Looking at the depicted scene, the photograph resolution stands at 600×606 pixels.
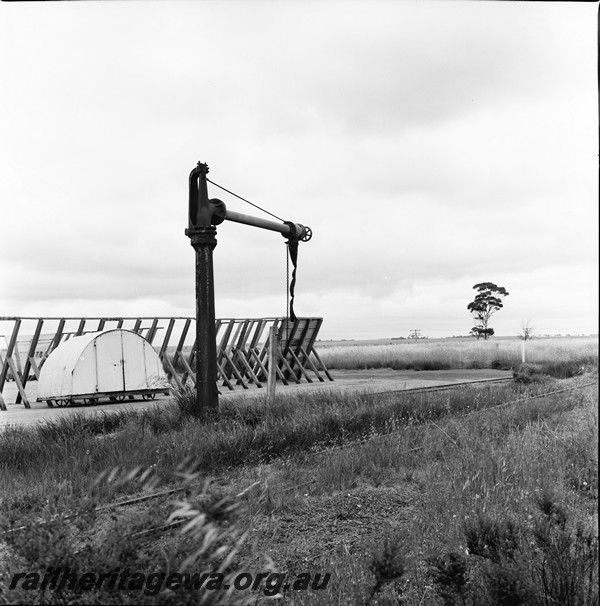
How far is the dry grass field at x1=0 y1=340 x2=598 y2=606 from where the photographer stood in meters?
2.57

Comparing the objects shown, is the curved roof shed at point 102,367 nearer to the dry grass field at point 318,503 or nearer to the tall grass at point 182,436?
the tall grass at point 182,436

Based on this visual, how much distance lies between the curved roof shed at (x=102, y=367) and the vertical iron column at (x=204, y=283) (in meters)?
4.84

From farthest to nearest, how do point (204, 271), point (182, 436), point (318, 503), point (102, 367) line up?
point (102, 367) → point (204, 271) → point (182, 436) → point (318, 503)

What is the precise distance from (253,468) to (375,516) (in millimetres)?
1754

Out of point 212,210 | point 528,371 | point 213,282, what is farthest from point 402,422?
point 528,371

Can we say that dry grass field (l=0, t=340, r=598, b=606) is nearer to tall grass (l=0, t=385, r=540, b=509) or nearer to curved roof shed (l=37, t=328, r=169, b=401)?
tall grass (l=0, t=385, r=540, b=509)

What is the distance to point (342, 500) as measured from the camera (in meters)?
5.32

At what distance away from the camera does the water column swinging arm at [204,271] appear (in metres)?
9.31

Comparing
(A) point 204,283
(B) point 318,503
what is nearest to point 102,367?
(A) point 204,283

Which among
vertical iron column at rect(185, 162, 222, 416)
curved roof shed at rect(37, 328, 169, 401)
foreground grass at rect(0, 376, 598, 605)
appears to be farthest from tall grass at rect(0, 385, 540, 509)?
curved roof shed at rect(37, 328, 169, 401)

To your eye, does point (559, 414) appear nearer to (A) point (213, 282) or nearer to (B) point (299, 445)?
(B) point (299, 445)

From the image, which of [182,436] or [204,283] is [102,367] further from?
[182,436]

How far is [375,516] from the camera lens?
16.5ft

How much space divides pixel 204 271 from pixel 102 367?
5.43 m
